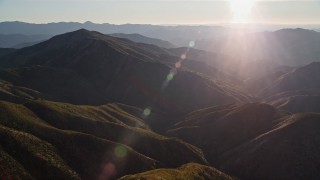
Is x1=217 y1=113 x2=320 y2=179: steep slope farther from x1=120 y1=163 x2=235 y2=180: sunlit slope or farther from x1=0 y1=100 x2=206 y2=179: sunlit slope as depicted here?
x1=120 y1=163 x2=235 y2=180: sunlit slope

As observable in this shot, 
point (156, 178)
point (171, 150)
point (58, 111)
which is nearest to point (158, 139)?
point (171, 150)

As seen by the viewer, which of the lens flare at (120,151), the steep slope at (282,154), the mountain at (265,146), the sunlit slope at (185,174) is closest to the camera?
the sunlit slope at (185,174)

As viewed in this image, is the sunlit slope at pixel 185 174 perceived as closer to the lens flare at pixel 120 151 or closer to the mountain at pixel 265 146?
the lens flare at pixel 120 151

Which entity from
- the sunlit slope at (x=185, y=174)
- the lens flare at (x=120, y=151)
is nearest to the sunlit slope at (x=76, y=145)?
the lens flare at (x=120, y=151)

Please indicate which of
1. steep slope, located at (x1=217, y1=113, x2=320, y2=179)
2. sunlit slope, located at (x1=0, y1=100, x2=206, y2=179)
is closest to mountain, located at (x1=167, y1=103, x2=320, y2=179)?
steep slope, located at (x1=217, y1=113, x2=320, y2=179)

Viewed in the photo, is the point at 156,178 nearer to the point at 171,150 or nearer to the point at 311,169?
the point at 171,150
